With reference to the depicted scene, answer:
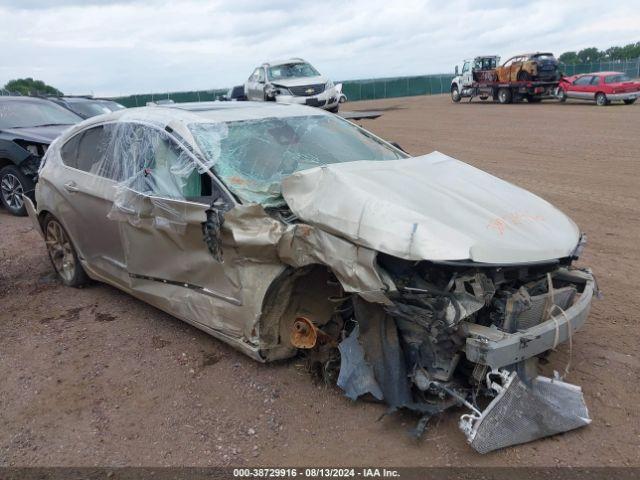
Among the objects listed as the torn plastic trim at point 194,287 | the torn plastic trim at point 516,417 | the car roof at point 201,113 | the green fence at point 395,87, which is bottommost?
the green fence at point 395,87

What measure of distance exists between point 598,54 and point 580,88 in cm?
4992

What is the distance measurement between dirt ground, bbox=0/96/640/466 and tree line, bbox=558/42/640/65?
6838 centimetres

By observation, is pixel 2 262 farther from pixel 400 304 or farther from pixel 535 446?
pixel 535 446

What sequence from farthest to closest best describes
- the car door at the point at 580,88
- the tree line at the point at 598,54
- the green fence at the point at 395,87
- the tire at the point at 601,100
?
the tree line at the point at 598,54 → the green fence at the point at 395,87 → the car door at the point at 580,88 → the tire at the point at 601,100

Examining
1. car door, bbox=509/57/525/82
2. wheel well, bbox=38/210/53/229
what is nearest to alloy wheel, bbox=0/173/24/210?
wheel well, bbox=38/210/53/229

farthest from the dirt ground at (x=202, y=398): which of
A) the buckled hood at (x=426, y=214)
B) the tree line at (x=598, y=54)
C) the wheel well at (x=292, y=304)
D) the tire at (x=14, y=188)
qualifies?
the tree line at (x=598, y=54)

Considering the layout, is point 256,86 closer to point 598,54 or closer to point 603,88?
point 603,88

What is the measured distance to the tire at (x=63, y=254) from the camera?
537cm

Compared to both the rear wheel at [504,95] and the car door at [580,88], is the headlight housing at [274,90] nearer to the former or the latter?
the car door at [580,88]

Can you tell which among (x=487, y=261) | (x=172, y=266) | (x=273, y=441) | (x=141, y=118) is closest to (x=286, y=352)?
(x=273, y=441)

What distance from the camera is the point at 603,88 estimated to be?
928 inches

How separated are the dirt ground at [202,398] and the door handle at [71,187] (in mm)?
1060

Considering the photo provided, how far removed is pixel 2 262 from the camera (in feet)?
21.8

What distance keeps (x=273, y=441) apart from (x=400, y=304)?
3.54ft
